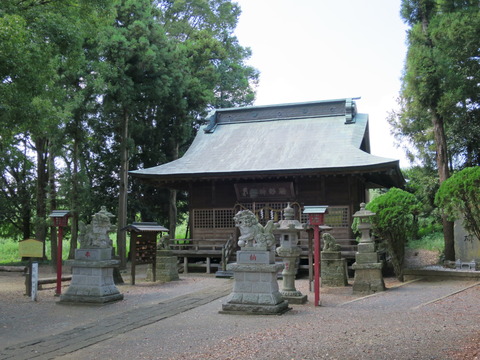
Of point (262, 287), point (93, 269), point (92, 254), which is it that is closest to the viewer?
point (262, 287)

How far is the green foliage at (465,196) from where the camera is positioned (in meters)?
12.0

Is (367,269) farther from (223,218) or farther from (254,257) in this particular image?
(223,218)

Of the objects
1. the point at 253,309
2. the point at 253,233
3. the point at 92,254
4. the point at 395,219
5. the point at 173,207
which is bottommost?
the point at 253,309

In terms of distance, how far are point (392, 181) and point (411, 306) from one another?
41.7 feet

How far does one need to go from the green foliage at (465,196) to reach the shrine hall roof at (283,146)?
12.7 feet

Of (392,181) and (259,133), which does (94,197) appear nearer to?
(259,133)

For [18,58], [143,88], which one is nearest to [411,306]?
[18,58]

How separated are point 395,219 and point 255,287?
6.32m

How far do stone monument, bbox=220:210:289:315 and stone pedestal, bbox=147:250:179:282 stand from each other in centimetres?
686

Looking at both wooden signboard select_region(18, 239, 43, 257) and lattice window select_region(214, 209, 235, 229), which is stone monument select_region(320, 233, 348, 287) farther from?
wooden signboard select_region(18, 239, 43, 257)

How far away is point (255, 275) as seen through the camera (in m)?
9.62

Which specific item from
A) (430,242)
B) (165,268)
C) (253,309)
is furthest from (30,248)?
(430,242)

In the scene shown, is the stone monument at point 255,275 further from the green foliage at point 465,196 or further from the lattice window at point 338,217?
the lattice window at point 338,217

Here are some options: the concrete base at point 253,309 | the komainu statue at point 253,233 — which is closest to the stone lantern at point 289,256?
the komainu statue at point 253,233
